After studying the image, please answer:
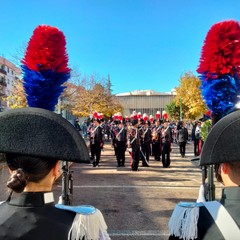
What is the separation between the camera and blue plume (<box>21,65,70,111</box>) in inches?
148

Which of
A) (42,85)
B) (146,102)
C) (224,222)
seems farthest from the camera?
(146,102)

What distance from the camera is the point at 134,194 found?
27.0ft

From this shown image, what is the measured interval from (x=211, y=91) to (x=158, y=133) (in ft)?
41.8

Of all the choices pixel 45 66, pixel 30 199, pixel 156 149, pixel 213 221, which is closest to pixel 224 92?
pixel 45 66

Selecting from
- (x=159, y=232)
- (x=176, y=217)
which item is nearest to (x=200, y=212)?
(x=176, y=217)

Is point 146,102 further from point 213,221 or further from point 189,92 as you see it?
point 213,221

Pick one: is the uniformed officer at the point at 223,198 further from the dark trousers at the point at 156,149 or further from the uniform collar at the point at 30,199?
the dark trousers at the point at 156,149

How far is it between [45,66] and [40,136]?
6.64 ft

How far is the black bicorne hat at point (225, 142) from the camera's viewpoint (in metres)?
1.77

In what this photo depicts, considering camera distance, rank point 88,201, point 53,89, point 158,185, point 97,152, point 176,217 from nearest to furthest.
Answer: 1. point 176,217
2. point 53,89
3. point 88,201
4. point 158,185
5. point 97,152

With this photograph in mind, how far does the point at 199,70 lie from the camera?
395cm

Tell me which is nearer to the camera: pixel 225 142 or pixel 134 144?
pixel 225 142

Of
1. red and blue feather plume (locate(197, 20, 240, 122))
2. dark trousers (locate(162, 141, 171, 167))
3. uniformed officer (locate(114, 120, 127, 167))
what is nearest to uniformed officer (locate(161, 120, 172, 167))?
dark trousers (locate(162, 141, 171, 167))

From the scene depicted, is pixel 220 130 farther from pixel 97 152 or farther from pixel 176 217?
pixel 97 152
